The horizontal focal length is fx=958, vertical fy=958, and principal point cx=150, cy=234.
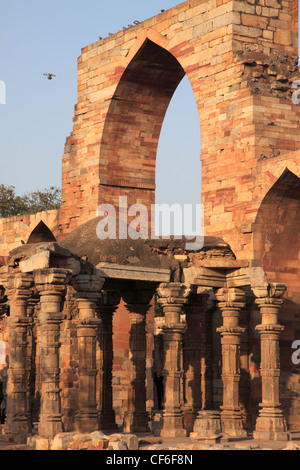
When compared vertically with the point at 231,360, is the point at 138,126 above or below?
above

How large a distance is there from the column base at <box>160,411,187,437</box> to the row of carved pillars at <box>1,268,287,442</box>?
0.02 meters

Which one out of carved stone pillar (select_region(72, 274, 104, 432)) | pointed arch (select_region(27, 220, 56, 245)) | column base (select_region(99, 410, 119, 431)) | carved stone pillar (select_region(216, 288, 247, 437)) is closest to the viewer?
carved stone pillar (select_region(72, 274, 104, 432))

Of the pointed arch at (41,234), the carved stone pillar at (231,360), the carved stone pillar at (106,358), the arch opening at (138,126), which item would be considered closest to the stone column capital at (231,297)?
the carved stone pillar at (231,360)

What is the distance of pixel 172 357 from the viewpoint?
17.0m

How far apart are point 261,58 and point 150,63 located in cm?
391

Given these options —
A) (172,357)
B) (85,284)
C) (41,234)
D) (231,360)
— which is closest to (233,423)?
(231,360)

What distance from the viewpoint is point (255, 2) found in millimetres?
20219

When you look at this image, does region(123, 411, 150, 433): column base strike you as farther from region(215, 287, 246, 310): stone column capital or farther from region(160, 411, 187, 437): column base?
region(215, 287, 246, 310): stone column capital

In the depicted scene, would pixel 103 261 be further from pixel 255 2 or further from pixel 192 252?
pixel 255 2

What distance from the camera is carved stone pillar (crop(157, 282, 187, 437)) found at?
16.8 meters

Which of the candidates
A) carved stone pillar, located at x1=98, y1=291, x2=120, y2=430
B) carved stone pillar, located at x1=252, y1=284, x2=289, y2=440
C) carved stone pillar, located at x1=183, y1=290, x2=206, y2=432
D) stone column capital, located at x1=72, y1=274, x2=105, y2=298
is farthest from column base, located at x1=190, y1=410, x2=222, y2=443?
carved stone pillar, located at x1=98, y1=291, x2=120, y2=430

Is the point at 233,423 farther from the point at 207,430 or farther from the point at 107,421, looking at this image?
the point at 107,421

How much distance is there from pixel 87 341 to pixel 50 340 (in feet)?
Answer: 4.09

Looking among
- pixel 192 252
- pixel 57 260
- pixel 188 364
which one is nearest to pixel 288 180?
pixel 192 252
